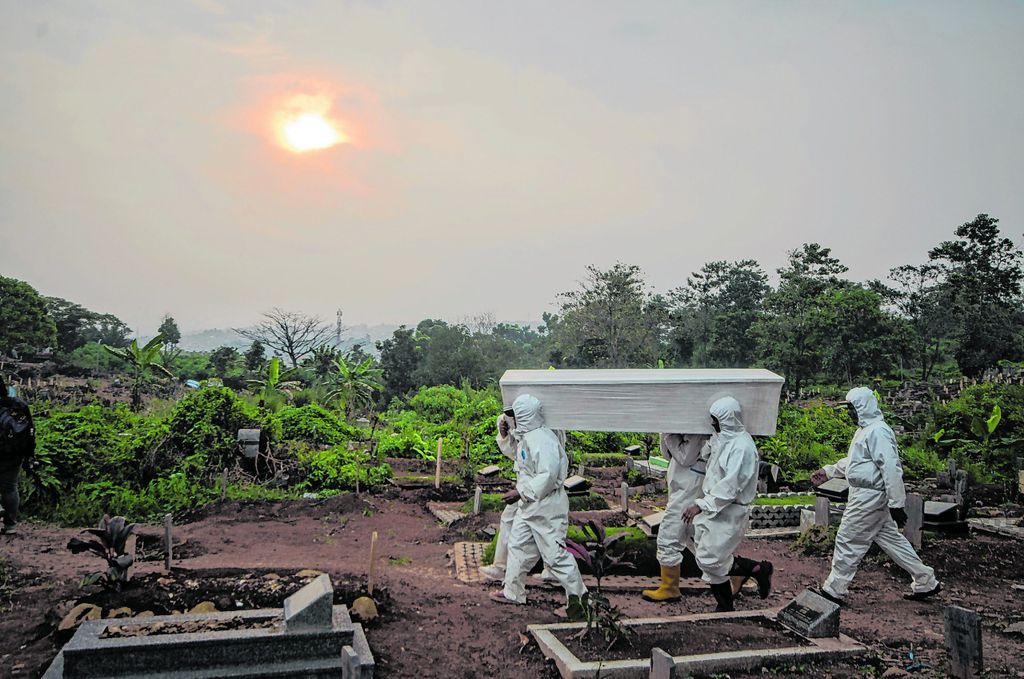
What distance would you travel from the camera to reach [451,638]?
5.11 metres

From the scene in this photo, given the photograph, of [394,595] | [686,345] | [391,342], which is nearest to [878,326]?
[686,345]

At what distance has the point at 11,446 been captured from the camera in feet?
25.1

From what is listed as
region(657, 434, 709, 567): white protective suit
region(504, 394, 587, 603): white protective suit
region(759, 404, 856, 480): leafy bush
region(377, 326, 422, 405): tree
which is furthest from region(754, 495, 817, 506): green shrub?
region(377, 326, 422, 405): tree

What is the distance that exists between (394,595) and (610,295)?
28.7 metres

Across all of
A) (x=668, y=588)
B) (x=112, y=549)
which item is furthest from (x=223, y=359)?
(x=668, y=588)

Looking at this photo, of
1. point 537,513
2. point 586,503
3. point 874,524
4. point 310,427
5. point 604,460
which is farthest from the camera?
point 604,460

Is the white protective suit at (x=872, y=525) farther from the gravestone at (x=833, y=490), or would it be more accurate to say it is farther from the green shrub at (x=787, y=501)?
the green shrub at (x=787, y=501)

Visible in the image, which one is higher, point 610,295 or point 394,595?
point 610,295

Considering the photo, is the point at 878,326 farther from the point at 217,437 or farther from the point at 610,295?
the point at 217,437

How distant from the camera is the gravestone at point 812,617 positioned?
5102 mm

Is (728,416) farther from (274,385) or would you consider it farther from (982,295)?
(982,295)

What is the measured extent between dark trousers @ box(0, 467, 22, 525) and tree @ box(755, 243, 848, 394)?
88.0ft

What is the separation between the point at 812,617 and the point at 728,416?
1.66 meters

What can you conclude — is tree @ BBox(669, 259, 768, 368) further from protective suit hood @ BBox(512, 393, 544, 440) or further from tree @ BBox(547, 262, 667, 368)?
protective suit hood @ BBox(512, 393, 544, 440)
